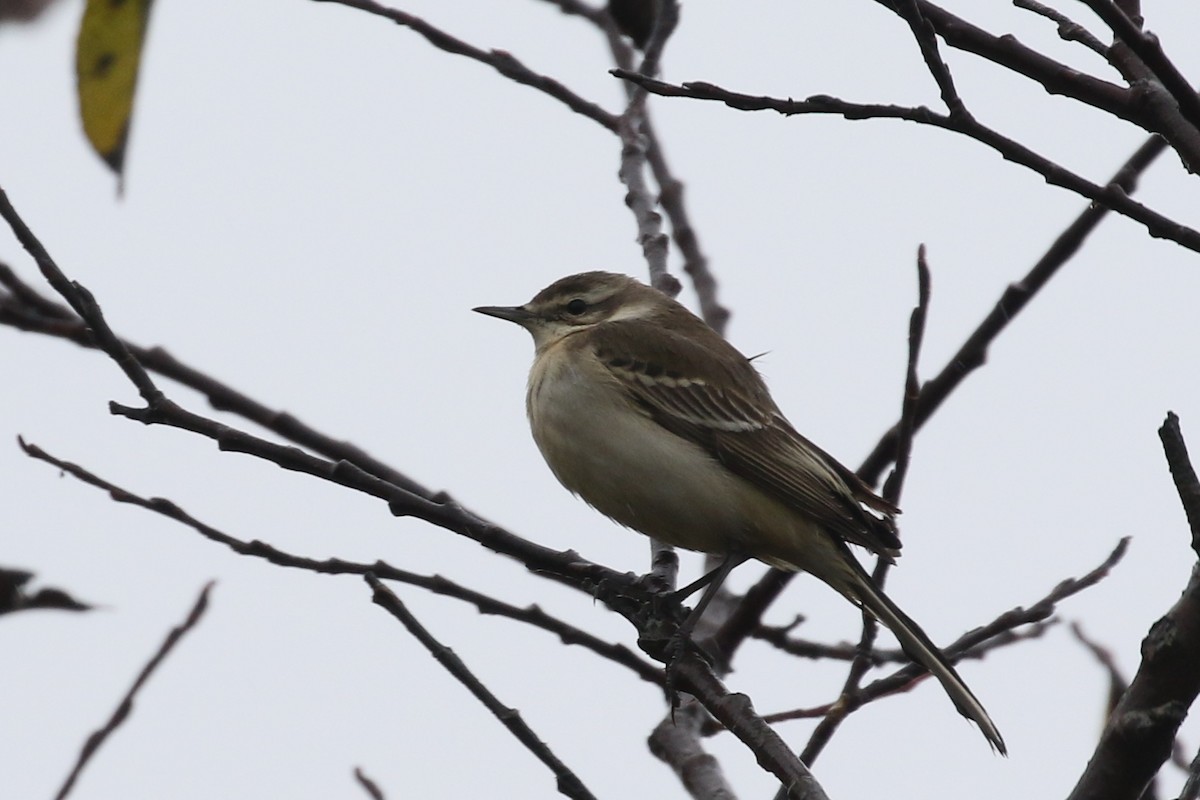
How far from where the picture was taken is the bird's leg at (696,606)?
480cm

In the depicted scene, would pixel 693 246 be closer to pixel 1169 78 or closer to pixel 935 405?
pixel 935 405

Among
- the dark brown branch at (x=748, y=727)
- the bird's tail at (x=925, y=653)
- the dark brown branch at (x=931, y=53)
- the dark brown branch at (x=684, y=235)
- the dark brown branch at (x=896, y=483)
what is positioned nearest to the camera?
the dark brown branch at (x=931, y=53)

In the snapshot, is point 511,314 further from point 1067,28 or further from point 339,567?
point 1067,28

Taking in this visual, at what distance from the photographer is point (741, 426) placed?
22.8 ft

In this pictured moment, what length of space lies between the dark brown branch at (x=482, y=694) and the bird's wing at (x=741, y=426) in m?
2.63

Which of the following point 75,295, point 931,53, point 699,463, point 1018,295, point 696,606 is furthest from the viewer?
point 699,463

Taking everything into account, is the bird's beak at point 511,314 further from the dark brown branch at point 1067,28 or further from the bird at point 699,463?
the dark brown branch at point 1067,28

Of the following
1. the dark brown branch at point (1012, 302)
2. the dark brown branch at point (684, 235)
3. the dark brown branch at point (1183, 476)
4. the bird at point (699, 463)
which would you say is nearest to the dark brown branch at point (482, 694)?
the dark brown branch at point (1183, 476)

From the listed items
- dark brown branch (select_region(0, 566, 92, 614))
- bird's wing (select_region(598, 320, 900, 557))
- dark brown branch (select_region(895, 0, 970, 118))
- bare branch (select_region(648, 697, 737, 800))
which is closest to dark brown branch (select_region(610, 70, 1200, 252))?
dark brown branch (select_region(895, 0, 970, 118))

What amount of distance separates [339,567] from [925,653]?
7.56 feet

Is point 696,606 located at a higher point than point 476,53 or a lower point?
lower

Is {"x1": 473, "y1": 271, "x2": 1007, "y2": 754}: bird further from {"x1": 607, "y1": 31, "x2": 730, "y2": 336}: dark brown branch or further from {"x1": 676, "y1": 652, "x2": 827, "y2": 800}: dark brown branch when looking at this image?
{"x1": 676, "y1": 652, "x2": 827, "y2": 800}: dark brown branch

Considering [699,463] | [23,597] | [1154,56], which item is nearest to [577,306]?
[699,463]

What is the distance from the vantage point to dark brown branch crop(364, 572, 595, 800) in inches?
143
